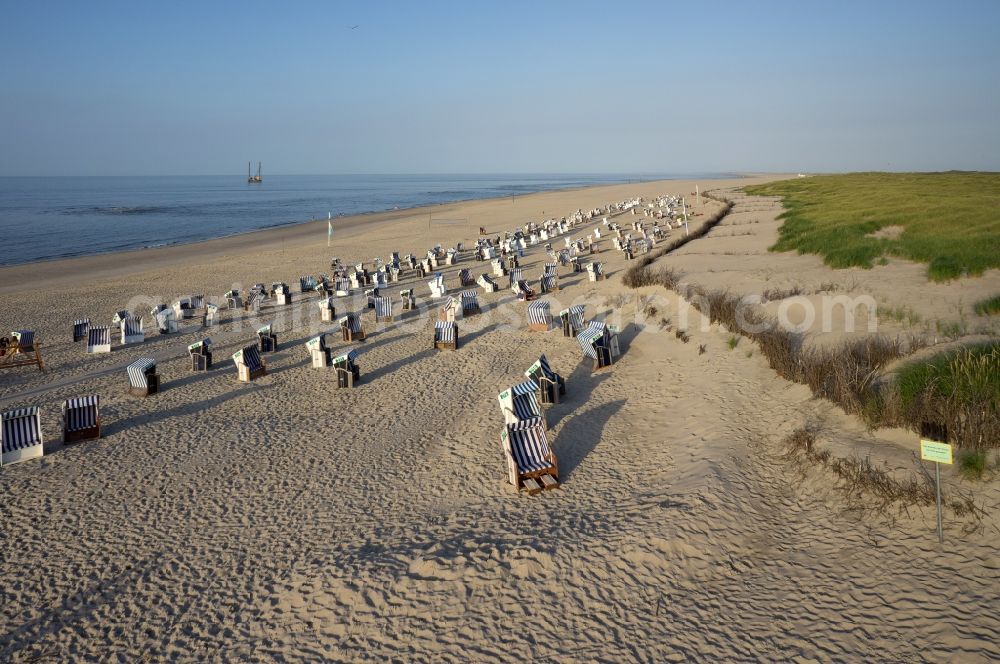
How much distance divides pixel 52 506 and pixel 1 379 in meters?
7.09

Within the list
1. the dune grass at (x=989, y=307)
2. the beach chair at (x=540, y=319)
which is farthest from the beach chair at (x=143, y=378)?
the dune grass at (x=989, y=307)

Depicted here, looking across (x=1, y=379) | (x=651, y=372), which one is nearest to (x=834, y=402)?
(x=651, y=372)

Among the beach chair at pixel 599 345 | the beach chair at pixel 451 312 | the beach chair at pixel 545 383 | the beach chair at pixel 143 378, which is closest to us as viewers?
the beach chair at pixel 545 383

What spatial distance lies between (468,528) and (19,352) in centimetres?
1320

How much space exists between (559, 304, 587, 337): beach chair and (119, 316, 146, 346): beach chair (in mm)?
10857

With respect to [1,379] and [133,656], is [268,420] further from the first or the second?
[1,379]

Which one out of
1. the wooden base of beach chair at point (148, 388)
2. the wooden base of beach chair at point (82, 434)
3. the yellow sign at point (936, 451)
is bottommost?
the wooden base of beach chair at point (82, 434)

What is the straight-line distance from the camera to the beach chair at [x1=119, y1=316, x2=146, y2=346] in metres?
15.3

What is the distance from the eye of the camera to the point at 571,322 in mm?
14523

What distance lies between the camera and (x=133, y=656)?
5.32 meters

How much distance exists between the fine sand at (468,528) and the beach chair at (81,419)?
26 centimetres

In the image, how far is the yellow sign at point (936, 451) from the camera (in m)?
5.15

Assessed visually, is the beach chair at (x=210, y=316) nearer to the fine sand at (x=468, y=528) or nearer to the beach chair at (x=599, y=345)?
the fine sand at (x=468, y=528)

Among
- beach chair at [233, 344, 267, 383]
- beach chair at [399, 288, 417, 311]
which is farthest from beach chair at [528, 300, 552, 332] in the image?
beach chair at [233, 344, 267, 383]
